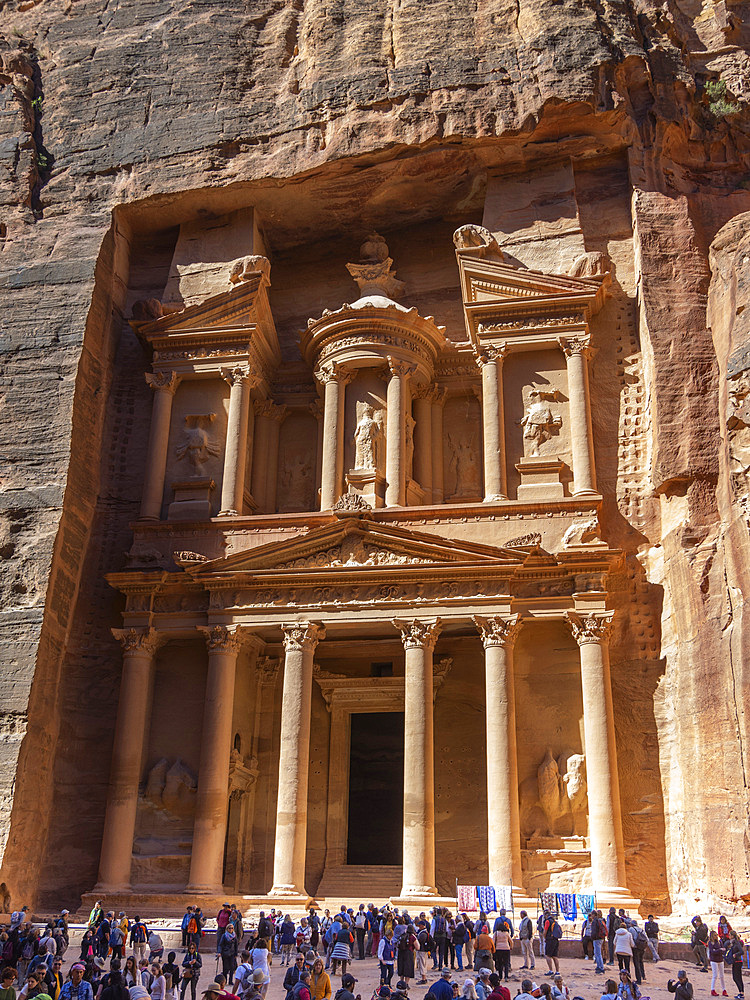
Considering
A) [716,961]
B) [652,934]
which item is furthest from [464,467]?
[716,961]

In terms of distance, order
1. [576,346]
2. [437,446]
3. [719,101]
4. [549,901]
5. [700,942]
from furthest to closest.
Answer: [719,101] < [437,446] < [576,346] < [549,901] < [700,942]

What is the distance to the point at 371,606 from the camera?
20375 millimetres

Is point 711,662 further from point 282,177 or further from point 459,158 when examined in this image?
point 282,177

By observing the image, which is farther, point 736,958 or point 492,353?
point 492,353

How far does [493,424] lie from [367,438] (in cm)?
290

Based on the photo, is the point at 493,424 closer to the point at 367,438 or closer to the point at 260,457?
the point at 367,438

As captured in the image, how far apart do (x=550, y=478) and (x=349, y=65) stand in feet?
39.5

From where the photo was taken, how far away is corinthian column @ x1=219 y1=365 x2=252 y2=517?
22891mm

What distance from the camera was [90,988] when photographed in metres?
9.51

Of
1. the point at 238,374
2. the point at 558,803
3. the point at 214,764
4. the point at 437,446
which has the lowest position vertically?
the point at 558,803

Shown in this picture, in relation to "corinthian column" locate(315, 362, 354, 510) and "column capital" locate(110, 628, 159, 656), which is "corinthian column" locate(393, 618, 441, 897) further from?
"column capital" locate(110, 628, 159, 656)

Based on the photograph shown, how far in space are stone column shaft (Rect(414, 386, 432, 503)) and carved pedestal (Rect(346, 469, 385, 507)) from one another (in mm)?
1346

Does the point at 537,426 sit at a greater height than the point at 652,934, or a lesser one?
greater

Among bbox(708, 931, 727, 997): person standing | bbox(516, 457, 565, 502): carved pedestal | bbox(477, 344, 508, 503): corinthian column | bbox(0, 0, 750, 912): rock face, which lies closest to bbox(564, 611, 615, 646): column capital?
bbox(0, 0, 750, 912): rock face
